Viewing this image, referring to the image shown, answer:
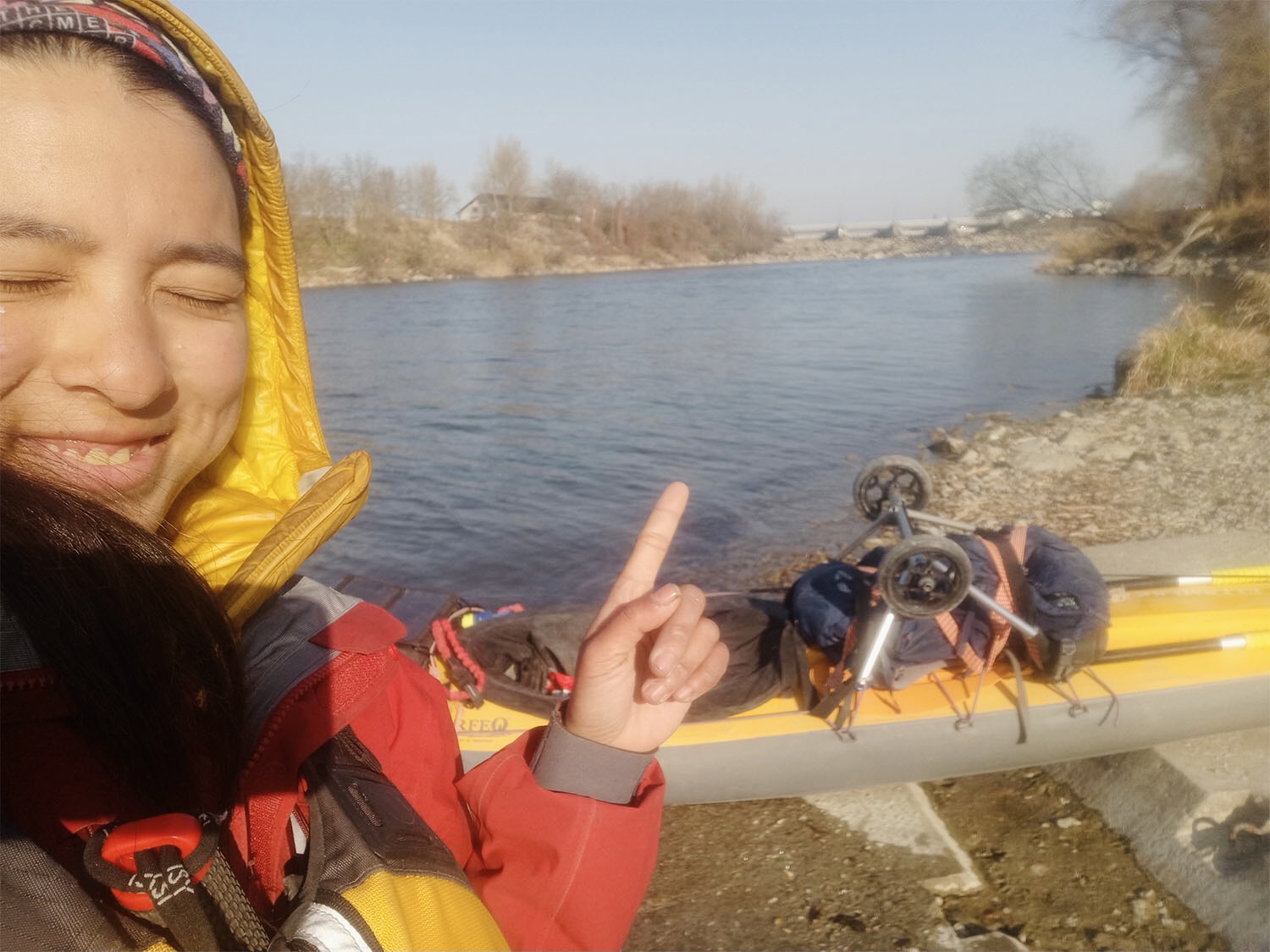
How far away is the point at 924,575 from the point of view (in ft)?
9.80

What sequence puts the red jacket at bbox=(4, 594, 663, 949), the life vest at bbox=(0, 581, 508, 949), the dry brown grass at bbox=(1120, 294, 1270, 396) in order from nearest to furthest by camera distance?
the life vest at bbox=(0, 581, 508, 949) → the red jacket at bbox=(4, 594, 663, 949) → the dry brown grass at bbox=(1120, 294, 1270, 396)

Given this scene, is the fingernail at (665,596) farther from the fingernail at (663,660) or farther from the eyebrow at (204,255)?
the eyebrow at (204,255)

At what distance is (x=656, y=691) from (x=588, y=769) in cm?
17

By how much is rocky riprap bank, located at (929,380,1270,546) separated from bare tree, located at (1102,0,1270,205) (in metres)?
12.7

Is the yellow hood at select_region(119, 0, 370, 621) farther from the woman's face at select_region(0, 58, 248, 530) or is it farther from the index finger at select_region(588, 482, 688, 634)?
the index finger at select_region(588, 482, 688, 634)

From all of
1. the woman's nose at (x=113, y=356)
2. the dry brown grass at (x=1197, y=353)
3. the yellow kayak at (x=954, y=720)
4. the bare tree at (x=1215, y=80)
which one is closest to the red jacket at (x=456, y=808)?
the woman's nose at (x=113, y=356)

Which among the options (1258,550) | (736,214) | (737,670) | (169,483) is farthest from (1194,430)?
(736,214)

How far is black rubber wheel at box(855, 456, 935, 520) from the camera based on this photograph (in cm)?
403

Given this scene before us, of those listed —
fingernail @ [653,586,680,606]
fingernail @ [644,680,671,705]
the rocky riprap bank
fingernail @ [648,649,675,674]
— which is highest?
fingernail @ [653,586,680,606]

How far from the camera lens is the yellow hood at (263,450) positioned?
1.19 metres

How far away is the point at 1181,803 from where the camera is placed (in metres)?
3.19

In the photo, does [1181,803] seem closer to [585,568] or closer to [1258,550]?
[1258,550]

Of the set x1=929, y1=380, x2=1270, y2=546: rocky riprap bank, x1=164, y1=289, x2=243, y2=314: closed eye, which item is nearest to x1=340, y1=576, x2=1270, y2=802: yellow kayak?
x1=164, y1=289, x2=243, y2=314: closed eye

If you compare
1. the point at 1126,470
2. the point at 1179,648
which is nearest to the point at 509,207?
the point at 1126,470
